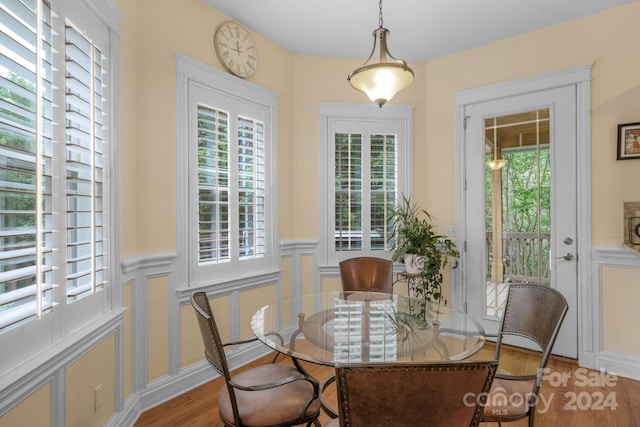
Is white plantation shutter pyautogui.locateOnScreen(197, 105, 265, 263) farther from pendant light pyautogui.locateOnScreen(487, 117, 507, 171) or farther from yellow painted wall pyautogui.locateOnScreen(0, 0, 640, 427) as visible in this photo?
pendant light pyautogui.locateOnScreen(487, 117, 507, 171)

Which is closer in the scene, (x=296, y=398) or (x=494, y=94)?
(x=296, y=398)

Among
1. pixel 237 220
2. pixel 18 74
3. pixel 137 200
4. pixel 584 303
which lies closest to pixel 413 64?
pixel 237 220

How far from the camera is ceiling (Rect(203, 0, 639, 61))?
106 inches

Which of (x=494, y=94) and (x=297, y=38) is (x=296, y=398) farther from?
(x=494, y=94)

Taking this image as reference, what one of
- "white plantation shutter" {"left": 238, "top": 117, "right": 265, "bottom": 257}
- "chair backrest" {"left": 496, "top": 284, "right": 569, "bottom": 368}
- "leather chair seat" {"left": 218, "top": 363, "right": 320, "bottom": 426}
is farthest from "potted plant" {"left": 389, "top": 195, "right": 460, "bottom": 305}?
"leather chair seat" {"left": 218, "top": 363, "right": 320, "bottom": 426}

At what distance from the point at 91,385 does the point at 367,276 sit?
6.76 feet

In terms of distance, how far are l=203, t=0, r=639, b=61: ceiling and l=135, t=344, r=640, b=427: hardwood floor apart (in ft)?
9.87

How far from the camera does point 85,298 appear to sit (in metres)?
1.68

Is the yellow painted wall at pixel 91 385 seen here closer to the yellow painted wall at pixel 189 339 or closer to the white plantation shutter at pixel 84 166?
the white plantation shutter at pixel 84 166

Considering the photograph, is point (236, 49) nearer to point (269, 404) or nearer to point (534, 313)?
point (269, 404)

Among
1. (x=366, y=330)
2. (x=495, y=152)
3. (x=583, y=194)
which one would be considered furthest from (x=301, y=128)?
(x=583, y=194)

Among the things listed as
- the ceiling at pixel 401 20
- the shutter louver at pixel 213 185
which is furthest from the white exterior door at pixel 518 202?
the shutter louver at pixel 213 185

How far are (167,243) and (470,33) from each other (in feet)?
10.7

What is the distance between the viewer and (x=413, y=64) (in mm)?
3736
